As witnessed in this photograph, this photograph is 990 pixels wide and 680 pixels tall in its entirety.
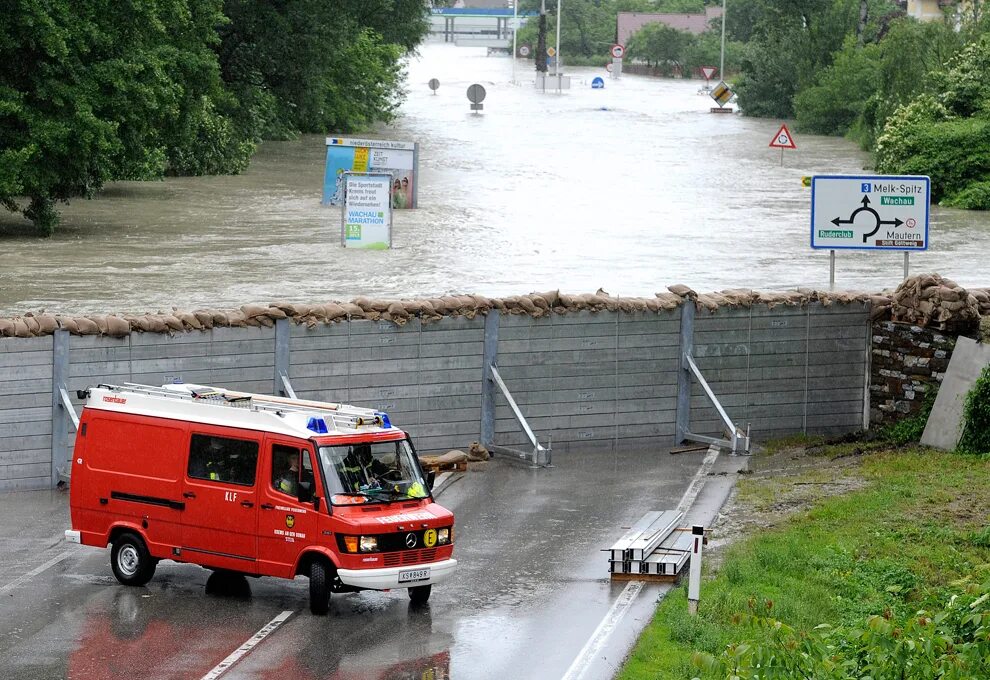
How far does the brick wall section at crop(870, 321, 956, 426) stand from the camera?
850 inches

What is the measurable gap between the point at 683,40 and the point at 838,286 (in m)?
107

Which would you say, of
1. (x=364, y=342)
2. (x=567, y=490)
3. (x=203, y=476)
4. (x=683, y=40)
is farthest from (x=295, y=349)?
(x=683, y=40)

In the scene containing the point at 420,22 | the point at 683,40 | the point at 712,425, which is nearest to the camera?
the point at 712,425

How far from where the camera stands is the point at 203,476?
14.0 metres

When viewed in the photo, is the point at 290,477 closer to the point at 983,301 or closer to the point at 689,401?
the point at 689,401

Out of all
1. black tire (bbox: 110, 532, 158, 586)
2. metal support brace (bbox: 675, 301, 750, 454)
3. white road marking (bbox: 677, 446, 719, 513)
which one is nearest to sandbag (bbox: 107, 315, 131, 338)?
black tire (bbox: 110, 532, 158, 586)

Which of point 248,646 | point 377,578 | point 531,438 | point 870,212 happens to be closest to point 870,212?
point 870,212

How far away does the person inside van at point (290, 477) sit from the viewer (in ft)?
44.4

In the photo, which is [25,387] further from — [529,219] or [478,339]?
[529,219]

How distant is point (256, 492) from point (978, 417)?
426 inches

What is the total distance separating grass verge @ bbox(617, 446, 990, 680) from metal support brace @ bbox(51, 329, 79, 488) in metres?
7.61

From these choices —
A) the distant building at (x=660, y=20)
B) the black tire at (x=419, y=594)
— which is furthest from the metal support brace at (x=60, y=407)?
the distant building at (x=660, y=20)

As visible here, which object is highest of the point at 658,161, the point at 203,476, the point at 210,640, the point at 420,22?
the point at 420,22

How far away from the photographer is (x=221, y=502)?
13828mm
